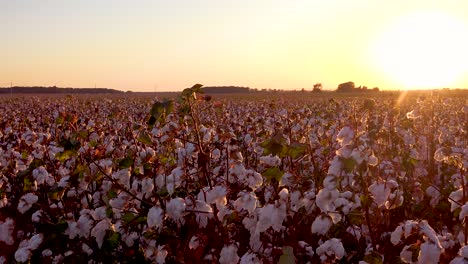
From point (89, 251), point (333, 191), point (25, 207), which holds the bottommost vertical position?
point (89, 251)

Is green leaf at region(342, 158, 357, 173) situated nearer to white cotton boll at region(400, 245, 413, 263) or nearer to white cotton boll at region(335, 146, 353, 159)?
white cotton boll at region(335, 146, 353, 159)

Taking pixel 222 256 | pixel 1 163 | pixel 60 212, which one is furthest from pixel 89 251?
pixel 1 163

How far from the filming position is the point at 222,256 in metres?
3.52

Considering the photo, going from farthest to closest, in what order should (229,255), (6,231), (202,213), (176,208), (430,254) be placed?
1. (6,231)
2. (202,213)
3. (229,255)
4. (176,208)
5. (430,254)

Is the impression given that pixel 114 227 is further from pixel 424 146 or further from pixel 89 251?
pixel 424 146

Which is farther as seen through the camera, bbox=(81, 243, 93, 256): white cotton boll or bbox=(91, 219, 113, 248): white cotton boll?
bbox=(81, 243, 93, 256): white cotton boll

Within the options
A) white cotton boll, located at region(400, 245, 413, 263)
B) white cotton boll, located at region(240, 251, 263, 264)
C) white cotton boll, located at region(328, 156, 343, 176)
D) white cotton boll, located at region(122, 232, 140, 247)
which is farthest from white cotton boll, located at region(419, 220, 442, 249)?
white cotton boll, located at region(122, 232, 140, 247)

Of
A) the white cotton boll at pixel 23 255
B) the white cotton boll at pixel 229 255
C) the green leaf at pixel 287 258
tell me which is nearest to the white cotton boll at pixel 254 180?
the white cotton boll at pixel 229 255

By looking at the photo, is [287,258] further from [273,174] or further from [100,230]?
[100,230]

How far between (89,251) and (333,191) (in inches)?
85.2

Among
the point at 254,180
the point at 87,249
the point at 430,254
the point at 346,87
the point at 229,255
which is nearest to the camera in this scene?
the point at 430,254

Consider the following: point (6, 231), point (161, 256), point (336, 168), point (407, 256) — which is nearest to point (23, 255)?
point (6, 231)

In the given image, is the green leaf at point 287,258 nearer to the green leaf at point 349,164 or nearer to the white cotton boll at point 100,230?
the green leaf at point 349,164

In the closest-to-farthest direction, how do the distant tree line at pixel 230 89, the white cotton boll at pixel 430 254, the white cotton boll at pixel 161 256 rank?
the white cotton boll at pixel 430 254, the white cotton boll at pixel 161 256, the distant tree line at pixel 230 89
